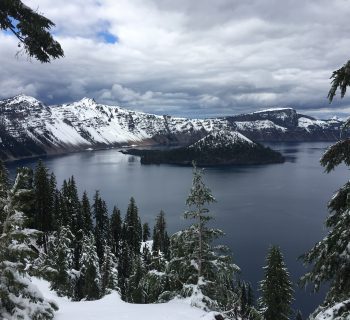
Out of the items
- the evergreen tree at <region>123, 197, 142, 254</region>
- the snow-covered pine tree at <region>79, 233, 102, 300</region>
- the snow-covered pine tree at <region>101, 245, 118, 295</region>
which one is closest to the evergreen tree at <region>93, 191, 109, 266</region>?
the evergreen tree at <region>123, 197, 142, 254</region>

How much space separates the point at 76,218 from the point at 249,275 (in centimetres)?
4308

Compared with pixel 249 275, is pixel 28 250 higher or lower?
higher

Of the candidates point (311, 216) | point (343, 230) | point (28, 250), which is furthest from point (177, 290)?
point (311, 216)

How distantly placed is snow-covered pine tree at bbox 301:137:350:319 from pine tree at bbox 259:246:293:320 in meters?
32.5

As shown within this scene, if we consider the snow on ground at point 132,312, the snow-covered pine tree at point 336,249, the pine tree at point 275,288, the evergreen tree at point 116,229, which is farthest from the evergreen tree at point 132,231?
the snow-covered pine tree at point 336,249

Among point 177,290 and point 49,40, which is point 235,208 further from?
point 49,40

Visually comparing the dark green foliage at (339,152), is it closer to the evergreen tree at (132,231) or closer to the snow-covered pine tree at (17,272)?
the snow-covered pine tree at (17,272)

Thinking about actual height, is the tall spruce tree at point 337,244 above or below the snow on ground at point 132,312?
above

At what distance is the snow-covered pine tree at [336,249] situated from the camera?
393 inches

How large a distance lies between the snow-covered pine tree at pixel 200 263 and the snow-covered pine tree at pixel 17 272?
10361 mm

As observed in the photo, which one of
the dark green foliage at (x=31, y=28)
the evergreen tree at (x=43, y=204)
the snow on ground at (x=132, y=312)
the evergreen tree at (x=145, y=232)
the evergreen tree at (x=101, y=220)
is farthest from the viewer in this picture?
the evergreen tree at (x=145, y=232)

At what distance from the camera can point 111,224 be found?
100250 millimetres

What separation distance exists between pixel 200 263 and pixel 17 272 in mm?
12059

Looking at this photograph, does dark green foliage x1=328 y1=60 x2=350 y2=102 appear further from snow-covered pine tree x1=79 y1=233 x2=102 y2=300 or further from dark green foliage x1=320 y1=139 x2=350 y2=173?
snow-covered pine tree x1=79 y1=233 x2=102 y2=300
